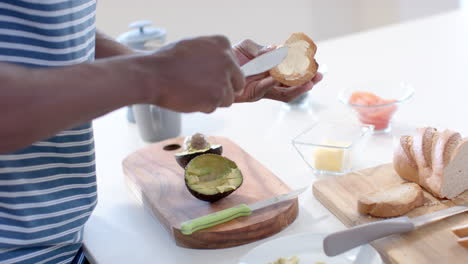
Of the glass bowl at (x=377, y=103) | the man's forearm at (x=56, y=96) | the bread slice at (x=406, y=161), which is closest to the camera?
the man's forearm at (x=56, y=96)

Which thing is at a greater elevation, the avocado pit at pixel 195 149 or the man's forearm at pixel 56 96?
the man's forearm at pixel 56 96

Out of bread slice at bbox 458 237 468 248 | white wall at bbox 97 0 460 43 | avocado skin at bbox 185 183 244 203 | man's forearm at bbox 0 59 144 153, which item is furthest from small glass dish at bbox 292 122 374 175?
white wall at bbox 97 0 460 43

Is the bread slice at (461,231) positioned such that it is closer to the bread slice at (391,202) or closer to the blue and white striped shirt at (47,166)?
the bread slice at (391,202)

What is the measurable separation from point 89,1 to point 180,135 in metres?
0.69

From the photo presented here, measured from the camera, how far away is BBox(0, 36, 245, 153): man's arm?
0.83 meters

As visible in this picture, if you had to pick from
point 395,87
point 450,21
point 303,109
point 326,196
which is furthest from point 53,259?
point 450,21

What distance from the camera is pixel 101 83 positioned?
0.87 metres

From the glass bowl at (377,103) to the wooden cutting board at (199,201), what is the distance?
1.20 ft

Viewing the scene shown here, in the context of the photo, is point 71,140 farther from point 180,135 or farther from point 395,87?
point 395,87

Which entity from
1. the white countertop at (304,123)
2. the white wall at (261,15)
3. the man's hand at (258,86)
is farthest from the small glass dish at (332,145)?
the white wall at (261,15)

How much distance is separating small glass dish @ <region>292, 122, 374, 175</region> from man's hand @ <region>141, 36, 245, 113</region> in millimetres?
511

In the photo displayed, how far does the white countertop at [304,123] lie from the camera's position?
126cm

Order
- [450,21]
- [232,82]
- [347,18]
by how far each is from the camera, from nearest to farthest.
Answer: [232,82] → [450,21] → [347,18]

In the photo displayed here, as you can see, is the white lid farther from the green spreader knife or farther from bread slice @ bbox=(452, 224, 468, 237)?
bread slice @ bbox=(452, 224, 468, 237)
